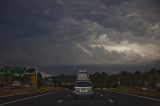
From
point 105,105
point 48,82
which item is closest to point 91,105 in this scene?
point 105,105

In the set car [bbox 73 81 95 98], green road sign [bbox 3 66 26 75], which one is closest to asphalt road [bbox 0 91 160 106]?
car [bbox 73 81 95 98]

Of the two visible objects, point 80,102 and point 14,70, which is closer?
point 80,102

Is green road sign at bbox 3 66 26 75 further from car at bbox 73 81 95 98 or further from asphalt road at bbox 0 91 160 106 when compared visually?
asphalt road at bbox 0 91 160 106

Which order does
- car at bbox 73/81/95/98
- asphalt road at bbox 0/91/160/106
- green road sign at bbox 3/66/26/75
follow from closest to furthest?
asphalt road at bbox 0/91/160/106 < car at bbox 73/81/95/98 < green road sign at bbox 3/66/26/75

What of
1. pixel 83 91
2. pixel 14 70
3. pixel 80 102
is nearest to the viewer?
pixel 80 102

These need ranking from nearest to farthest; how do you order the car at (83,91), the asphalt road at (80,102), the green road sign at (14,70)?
the asphalt road at (80,102), the car at (83,91), the green road sign at (14,70)

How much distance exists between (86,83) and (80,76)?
34.4 m

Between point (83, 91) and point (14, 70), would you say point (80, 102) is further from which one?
point (14, 70)

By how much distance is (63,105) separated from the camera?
83.2ft

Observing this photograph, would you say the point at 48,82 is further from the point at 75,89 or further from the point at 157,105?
the point at 157,105

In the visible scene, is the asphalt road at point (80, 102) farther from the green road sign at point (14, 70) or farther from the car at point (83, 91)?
the green road sign at point (14, 70)

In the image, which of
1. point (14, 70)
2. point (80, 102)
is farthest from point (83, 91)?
point (14, 70)

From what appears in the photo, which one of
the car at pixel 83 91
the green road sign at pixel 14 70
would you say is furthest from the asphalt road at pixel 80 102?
the green road sign at pixel 14 70

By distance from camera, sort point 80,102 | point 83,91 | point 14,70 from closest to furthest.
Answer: point 80,102 < point 83,91 < point 14,70
